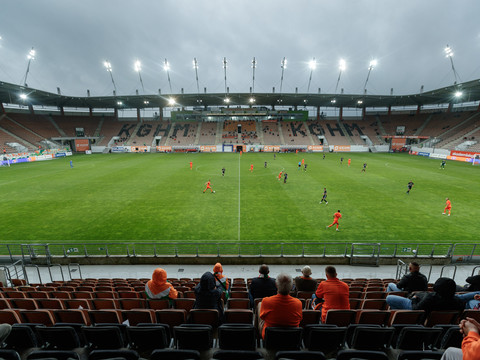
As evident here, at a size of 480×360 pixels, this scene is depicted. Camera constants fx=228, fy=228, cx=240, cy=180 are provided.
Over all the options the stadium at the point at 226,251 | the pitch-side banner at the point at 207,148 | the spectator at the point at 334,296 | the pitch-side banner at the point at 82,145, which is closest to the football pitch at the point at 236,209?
the stadium at the point at 226,251

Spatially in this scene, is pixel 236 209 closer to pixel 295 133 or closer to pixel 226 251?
pixel 226 251

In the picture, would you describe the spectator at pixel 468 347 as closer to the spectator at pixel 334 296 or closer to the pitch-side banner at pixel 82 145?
the spectator at pixel 334 296

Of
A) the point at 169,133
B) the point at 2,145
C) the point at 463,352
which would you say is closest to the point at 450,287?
the point at 463,352

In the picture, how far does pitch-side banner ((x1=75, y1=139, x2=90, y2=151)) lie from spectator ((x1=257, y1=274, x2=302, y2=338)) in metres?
81.3

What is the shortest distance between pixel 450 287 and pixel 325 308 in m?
2.30

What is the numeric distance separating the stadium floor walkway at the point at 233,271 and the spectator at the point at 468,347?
804cm

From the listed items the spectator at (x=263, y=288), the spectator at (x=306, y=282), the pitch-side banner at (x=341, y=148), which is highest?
the pitch-side banner at (x=341, y=148)

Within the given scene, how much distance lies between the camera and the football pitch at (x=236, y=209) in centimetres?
1424

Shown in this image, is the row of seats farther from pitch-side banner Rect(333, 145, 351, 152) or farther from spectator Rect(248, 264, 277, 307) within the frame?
pitch-side banner Rect(333, 145, 351, 152)

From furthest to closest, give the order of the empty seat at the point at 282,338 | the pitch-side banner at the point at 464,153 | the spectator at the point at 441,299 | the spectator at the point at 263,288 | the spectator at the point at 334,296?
1. the pitch-side banner at the point at 464,153
2. the spectator at the point at 263,288
3. the spectator at the point at 334,296
4. the spectator at the point at 441,299
5. the empty seat at the point at 282,338

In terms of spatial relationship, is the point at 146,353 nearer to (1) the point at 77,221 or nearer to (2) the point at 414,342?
(2) the point at 414,342

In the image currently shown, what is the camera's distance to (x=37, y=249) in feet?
41.5

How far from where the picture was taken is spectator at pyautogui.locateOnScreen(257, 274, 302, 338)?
3.71 meters

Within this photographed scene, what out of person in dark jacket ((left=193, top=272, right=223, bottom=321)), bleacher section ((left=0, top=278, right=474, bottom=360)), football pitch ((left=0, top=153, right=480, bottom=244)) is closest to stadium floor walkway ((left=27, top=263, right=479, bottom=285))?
football pitch ((left=0, top=153, right=480, bottom=244))
